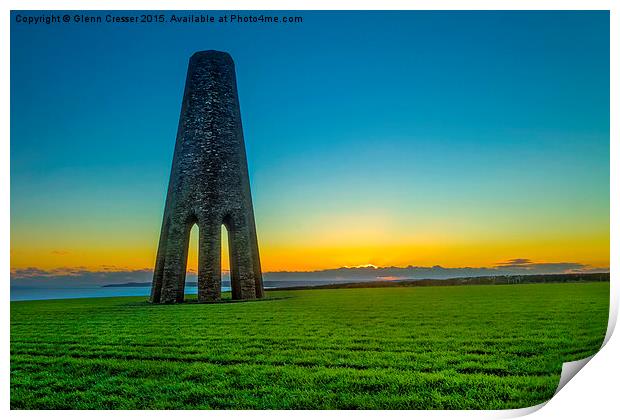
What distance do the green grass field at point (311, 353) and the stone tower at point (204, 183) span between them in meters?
2.32

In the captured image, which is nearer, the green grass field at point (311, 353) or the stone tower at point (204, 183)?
the green grass field at point (311, 353)

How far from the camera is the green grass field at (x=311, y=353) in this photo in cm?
830

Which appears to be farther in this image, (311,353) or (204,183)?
(204,183)

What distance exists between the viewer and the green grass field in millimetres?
8305

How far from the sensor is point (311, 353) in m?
9.89

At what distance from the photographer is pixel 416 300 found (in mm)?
15906

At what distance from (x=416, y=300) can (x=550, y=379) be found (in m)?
7.16

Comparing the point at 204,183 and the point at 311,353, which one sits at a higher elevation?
the point at 204,183

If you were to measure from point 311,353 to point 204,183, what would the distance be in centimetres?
776

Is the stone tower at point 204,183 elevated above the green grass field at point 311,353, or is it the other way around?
the stone tower at point 204,183

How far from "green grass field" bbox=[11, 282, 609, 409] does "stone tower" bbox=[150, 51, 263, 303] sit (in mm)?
2318

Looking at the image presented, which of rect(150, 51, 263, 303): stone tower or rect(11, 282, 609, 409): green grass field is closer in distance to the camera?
rect(11, 282, 609, 409): green grass field
